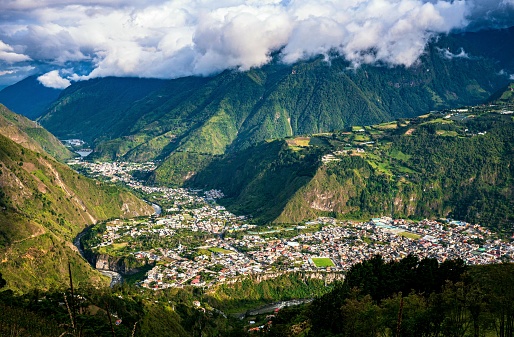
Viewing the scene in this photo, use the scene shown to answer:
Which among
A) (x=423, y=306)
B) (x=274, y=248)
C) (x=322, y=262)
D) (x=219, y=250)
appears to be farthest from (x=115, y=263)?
(x=423, y=306)

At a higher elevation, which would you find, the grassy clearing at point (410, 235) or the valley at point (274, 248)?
the grassy clearing at point (410, 235)

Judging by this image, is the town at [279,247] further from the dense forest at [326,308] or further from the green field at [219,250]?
the dense forest at [326,308]

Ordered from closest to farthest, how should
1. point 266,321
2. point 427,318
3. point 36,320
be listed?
point 427,318 < point 36,320 < point 266,321

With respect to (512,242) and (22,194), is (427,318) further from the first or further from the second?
(22,194)

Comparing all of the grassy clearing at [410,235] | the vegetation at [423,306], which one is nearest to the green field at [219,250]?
the grassy clearing at [410,235]

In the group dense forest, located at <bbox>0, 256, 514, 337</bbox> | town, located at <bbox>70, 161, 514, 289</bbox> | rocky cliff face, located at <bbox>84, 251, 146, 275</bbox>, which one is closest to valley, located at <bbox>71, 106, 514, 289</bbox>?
town, located at <bbox>70, 161, 514, 289</bbox>

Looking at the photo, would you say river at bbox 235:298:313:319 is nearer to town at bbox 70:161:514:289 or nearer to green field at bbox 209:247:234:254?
town at bbox 70:161:514:289

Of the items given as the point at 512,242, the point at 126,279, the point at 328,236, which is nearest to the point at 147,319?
the point at 126,279
